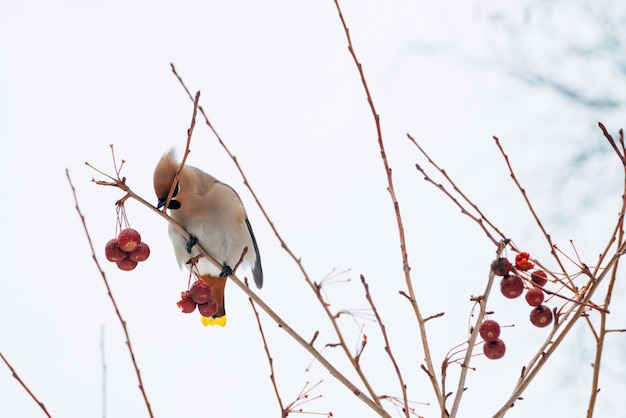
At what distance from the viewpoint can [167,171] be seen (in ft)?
9.70

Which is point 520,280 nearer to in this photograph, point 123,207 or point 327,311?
point 327,311

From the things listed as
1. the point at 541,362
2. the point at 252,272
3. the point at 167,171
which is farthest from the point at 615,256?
the point at 252,272

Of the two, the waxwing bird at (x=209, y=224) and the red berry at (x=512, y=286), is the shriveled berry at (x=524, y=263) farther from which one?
the waxwing bird at (x=209, y=224)

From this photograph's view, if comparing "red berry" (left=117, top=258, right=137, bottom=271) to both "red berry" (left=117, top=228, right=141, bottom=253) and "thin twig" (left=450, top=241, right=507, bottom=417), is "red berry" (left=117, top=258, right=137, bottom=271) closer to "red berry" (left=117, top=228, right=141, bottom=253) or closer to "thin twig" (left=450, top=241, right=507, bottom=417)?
"red berry" (left=117, top=228, right=141, bottom=253)

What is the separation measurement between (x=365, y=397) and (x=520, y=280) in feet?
1.55

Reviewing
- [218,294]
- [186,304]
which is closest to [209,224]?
[218,294]

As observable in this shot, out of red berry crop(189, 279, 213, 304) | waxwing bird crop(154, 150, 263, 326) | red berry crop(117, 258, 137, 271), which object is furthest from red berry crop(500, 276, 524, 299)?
waxwing bird crop(154, 150, 263, 326)

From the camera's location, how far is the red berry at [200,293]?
2359 mm

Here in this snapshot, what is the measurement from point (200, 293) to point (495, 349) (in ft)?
3.17

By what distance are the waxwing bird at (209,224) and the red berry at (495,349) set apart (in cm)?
Result: 162

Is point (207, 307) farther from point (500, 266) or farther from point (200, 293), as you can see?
point (500, 266)

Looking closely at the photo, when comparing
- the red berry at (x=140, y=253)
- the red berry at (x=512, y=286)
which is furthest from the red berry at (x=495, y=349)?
the red berry at (x=140, y=253)

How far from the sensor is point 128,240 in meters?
2.19

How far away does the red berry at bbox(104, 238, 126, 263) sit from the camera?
220 cm
